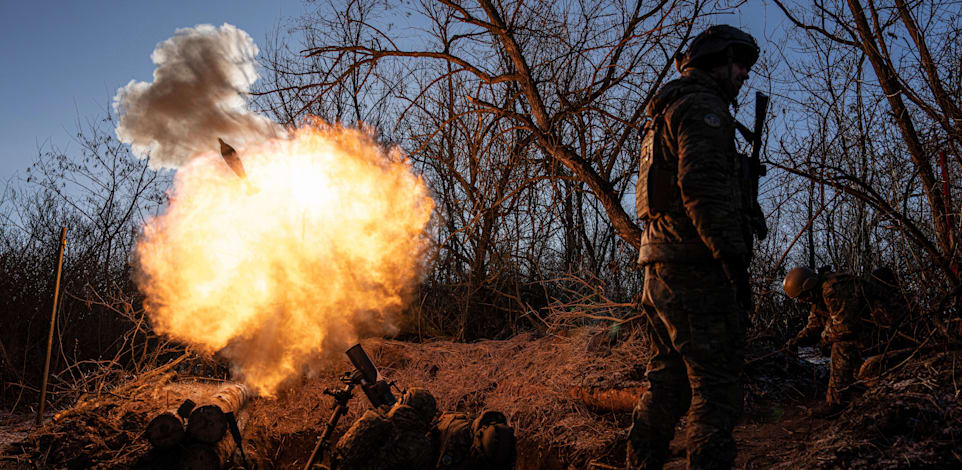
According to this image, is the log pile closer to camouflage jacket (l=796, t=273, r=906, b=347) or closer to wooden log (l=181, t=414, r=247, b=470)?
wooden log (l=181, t=414, r=247, b=470)

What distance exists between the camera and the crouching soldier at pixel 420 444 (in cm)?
434

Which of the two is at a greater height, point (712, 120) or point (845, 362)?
point (712, 120)

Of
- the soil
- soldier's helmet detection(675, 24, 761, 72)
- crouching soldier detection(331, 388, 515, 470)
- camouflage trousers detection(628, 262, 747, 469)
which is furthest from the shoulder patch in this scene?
crouching soldier detection(331, 388, 515, 470)

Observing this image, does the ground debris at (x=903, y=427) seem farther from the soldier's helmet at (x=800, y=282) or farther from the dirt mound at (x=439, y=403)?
the soldier's helmet at (x=800, y=282)

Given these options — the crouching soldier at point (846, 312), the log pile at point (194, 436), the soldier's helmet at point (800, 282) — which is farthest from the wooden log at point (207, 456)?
the soldier's helmet at point (800, 282)

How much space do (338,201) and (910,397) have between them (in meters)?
6.56

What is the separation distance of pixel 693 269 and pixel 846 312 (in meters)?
3.35

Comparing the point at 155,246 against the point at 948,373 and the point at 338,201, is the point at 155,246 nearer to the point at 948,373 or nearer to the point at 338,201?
the point at 338,201

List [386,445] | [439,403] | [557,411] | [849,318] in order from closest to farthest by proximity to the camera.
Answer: [386,445], [849,318], [557,411], [439,403]

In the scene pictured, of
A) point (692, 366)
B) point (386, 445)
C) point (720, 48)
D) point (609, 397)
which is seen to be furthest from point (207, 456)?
point (720, 48)

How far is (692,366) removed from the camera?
125 inches

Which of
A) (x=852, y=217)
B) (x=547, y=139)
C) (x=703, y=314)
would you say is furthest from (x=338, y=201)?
(x=852, y=217)

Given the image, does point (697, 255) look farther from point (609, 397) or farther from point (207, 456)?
point (207, 456)

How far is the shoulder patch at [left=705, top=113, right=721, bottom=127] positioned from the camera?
322cm
